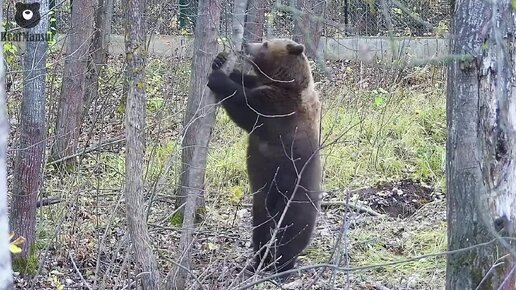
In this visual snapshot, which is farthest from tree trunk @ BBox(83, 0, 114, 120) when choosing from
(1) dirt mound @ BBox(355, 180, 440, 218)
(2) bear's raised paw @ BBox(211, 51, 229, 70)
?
(2) bear's raised paw @ BBox(211, 51, 229, 70)

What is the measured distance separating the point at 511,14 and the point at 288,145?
264 cm

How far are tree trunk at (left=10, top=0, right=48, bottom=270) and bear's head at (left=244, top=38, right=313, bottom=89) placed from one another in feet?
6.13

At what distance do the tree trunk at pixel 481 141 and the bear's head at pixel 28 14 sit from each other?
11.0 ft

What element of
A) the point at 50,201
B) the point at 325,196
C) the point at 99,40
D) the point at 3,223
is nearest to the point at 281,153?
the point at 50,201

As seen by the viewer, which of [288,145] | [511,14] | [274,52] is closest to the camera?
[511,14]

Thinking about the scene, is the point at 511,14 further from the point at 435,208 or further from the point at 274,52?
the point at 435,208

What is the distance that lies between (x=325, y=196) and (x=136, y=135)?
4421 millimetres

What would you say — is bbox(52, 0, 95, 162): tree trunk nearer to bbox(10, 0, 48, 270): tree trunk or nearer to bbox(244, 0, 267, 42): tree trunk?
bbox(244, 0, 267, 42): tree trunk

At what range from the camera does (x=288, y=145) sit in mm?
7176

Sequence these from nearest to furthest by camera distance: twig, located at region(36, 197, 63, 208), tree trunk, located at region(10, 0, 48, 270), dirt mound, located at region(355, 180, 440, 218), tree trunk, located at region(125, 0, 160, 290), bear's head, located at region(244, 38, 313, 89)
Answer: tree trunk, located at region(125, 0, 160, 290) < tree trunk, located at region(10, 0, 48, 270) < twig, located at region(36, 197, 63, 208) < bear's head, located at region(244, 38, 313, 89) < dirt mound, located at region(355, 180, 440, 218)

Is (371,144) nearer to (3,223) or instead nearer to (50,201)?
(50,201)

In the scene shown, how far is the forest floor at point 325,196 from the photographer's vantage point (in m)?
6.77

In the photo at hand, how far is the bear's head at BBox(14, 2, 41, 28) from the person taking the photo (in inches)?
263

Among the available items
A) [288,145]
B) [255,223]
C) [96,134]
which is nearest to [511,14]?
[288,145]
